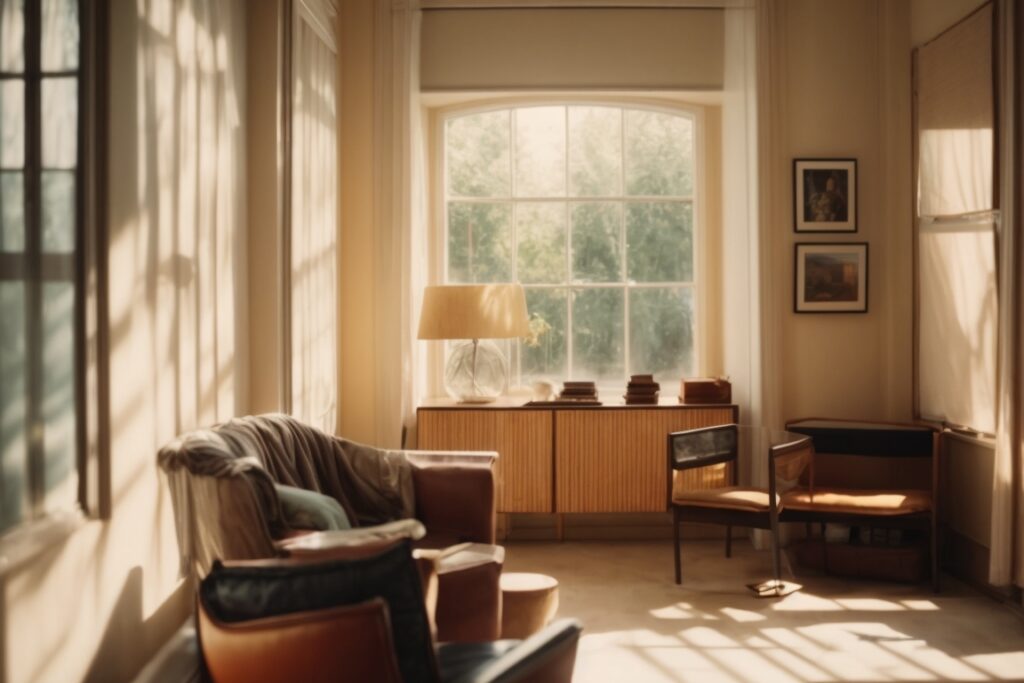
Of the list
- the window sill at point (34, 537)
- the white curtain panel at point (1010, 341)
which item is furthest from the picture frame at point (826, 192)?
the window sill at point (34, 537)

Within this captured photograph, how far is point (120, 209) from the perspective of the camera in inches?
114

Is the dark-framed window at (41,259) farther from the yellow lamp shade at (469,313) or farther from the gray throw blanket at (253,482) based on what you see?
the yellow lamp shade at (469,313)

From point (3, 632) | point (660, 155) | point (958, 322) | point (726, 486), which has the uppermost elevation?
point (660, 155)

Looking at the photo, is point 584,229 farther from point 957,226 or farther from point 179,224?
point 179,224

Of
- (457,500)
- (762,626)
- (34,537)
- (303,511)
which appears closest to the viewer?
(34,537)

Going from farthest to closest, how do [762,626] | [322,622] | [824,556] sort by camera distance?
[824,556]
[762,626]
[322,622]

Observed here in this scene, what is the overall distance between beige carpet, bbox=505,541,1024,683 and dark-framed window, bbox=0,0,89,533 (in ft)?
6.99

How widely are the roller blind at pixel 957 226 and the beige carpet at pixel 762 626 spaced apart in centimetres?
98

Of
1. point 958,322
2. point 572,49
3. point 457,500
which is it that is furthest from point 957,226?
point 457,500

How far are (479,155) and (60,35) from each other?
3839 millimetres

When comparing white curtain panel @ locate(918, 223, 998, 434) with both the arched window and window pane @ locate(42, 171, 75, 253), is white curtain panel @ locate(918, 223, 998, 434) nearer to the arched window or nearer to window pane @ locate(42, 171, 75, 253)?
the arched window

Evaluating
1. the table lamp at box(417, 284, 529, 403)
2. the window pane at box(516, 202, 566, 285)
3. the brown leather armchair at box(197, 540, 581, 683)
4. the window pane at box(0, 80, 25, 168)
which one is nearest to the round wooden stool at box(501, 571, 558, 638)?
the brown leather armchair at box(197, 540, 581, 683)

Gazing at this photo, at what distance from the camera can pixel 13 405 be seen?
2.29m

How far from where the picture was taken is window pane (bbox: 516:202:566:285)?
6.27 meters
